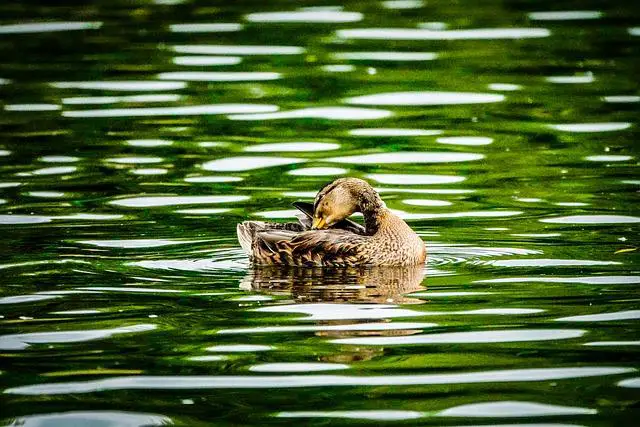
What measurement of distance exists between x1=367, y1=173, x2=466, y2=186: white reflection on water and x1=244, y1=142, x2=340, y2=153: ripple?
120cm

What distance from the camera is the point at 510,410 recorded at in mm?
7883

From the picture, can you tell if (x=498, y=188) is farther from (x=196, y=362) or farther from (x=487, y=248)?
(x=196, y=362)

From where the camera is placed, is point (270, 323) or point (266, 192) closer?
point (270, 323)

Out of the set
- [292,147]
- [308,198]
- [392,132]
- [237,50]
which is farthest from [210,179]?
[237,50]

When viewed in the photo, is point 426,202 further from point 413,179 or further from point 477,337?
point 477,337

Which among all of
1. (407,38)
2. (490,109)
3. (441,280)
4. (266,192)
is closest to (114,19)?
(407,38)

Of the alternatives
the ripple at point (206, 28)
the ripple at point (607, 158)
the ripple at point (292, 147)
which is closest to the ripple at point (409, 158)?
the ripple at point (292, 147)

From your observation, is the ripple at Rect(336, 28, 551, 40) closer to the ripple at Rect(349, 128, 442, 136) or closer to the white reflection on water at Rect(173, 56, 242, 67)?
the white reflection on water at Rect(173, 56, 242, 67)

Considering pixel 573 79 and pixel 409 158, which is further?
pixel 573 79

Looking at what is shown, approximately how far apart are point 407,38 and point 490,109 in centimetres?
443

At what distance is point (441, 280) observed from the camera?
36.0ft

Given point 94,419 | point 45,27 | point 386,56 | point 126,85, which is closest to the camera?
point 94,419

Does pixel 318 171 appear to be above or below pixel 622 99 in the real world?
below

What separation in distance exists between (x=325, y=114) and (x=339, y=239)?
6181 millimetres
